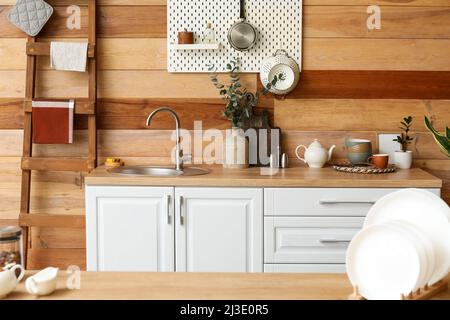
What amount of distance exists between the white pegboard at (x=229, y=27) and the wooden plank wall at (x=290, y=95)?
0.05 metres

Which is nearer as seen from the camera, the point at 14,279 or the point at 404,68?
the point at 14,279

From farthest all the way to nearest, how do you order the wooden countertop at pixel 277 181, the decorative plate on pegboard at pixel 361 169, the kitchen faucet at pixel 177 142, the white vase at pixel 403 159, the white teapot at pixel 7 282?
the white vase at pixel 403 159
the kitchen faucet at pixel 177 142
the decorative plate on pegboard at pixel 361 169
the wooden countertop at pixel 277 181
the white teapot at pixel 7 282

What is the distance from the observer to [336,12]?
3.54m

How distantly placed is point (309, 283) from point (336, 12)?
2.25 meters

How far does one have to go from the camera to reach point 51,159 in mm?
3512

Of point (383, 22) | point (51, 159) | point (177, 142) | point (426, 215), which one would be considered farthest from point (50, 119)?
point (426, 215)

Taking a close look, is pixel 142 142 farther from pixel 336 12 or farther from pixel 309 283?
pixel 309 283

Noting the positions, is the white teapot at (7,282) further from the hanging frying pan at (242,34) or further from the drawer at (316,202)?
the hanging frying pan at (242,34)

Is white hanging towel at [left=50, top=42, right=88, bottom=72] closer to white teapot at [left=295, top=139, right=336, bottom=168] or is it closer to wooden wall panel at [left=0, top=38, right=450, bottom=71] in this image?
wooden wall panel at [left=0, top=38, right=450, bottom=71]

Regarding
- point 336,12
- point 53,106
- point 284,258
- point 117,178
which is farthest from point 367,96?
point 53,106

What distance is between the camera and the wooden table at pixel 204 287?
150cm

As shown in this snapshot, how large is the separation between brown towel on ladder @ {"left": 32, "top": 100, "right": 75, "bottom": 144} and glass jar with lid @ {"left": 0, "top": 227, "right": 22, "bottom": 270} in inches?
76.7

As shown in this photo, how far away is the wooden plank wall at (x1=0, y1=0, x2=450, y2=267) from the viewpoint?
140 inches

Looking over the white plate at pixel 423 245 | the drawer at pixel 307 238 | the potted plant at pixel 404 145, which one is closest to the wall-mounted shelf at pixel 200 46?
the drawer at pixel 307 238
